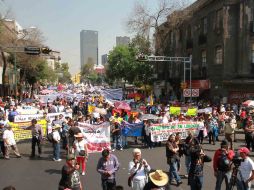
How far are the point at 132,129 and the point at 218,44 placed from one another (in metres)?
22.6

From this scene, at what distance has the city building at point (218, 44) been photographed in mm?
35031

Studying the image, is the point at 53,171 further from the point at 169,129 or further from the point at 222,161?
the point at 169,129

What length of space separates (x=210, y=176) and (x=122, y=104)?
1270 centimetres

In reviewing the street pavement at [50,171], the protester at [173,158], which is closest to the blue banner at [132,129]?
the street pavement at [50,171]

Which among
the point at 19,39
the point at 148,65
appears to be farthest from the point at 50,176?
the point at 148,65

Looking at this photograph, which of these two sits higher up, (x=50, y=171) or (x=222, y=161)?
(x=222, y=161)

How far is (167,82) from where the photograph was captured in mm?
50531

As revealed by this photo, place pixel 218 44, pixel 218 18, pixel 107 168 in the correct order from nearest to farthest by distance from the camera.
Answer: pixel 107 168, pixel 218 44, pixel 218 18

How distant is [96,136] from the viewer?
1513 cm

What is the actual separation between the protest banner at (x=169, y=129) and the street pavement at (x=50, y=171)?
611 mm

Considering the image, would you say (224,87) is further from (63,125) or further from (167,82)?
(63,125)

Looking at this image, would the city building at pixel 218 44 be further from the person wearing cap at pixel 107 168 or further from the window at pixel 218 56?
the person wearing cap at pixel 107 168

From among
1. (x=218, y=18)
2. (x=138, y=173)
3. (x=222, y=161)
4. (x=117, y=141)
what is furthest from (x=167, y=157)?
(x=218, y=18)

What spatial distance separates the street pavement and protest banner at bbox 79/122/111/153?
0.49 m
